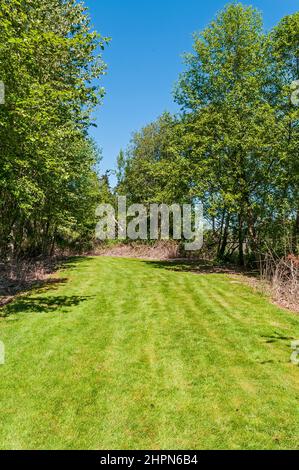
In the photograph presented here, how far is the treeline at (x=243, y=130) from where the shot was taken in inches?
806

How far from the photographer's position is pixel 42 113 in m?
11.8

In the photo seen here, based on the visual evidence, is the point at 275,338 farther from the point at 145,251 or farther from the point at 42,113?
the point at 145,251

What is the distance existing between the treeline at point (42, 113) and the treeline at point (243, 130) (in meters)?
6.46

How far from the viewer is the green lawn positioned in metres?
5.31

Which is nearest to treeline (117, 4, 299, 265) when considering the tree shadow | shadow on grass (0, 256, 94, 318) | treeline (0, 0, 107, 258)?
treeline (0, 0, 107, 258)

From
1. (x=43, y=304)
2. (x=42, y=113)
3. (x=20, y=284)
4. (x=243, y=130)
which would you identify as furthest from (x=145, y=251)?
(x=42, y=113)

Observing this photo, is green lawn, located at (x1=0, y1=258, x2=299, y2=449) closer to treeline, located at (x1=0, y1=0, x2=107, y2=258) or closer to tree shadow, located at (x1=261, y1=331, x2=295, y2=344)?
tree shadow, located at (x1=261, y1=331, x2=295, y2=344)

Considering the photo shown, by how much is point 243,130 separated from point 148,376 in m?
17.2

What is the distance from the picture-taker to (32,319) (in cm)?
1082

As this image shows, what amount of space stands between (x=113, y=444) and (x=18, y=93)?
10757 millimetres

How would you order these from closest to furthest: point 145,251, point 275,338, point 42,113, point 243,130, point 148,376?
point 148,376
point 275,338
point 42,113
point 243,130
point 145,251

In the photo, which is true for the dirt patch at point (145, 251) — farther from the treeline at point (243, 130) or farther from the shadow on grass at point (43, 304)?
the shadow on grass at point (43, 304)

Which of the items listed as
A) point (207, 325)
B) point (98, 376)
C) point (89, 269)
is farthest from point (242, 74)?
point (98, 376)

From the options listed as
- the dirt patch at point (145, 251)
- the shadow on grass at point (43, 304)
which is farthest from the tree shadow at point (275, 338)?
the dirt patch at point (145, 251)
